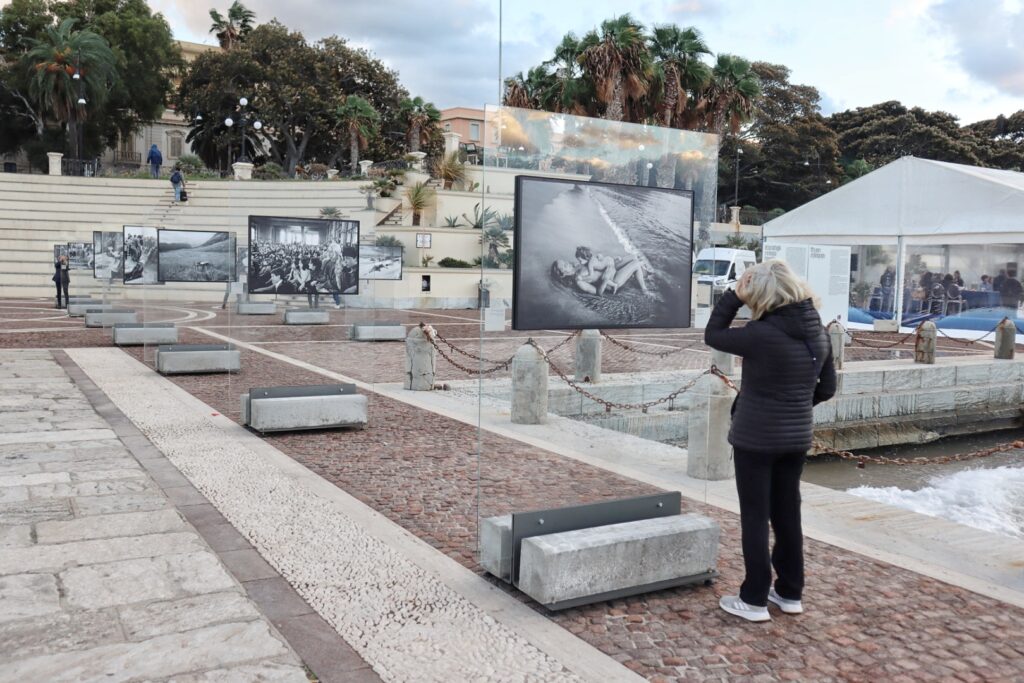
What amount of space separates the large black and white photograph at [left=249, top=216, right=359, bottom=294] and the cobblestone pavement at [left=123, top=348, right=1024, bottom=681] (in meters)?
5.91

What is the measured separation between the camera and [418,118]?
160 ft

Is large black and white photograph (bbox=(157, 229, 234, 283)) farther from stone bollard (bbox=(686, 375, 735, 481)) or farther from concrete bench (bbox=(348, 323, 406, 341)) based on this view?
stone bollard (bbox=(686, 375, 735, 481))

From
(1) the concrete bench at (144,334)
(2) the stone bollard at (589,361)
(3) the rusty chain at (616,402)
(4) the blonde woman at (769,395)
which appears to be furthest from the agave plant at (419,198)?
(4) the blonde woman at (769,395)

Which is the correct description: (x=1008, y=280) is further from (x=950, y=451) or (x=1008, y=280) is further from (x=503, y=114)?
(x=503, y=114)

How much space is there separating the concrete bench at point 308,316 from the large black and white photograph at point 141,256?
241 centimetres

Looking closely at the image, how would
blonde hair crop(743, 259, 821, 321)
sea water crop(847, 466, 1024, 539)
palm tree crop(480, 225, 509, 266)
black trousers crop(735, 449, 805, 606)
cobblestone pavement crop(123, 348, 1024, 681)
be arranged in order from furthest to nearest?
sea water crop(847, 466, 1024, 539) → palm tree crop(480, 225, 509, 266) → black trousers crop(735, 449, 805, 606) → blonde hair crop(743, 259, 821, 321) → cobblestone pavement crop(123, 348, 1024, 681)

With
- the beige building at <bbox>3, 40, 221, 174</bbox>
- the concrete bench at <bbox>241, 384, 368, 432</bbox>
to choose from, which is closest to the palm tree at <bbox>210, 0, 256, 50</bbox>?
the beige building at <bbox>3, 40, 221, 174</bbox>

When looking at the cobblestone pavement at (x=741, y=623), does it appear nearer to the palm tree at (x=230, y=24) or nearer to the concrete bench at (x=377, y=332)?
the concrete bench at (x=377, y=332)

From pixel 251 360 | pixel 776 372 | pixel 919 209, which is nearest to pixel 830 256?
pixel 919 209

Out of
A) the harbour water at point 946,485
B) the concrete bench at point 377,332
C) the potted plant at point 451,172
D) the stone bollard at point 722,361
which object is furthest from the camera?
the potted plant at point 451,172

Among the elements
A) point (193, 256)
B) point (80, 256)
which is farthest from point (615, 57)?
point (80, 256)

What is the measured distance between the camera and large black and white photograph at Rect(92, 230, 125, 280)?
60.2 ft

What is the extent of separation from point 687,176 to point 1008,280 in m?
17.4

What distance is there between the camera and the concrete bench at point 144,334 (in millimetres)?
15266
